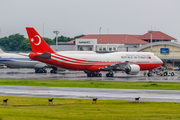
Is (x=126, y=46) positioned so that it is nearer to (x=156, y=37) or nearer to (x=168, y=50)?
(x=168, y=50)

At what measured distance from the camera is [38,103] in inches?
1008

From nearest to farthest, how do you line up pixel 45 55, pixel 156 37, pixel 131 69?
pixel 45 55
pixel 131 69
pixel 156 37

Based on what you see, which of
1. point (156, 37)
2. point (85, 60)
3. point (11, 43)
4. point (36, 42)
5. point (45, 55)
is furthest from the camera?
point (11, 43)

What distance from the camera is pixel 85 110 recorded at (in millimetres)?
22500

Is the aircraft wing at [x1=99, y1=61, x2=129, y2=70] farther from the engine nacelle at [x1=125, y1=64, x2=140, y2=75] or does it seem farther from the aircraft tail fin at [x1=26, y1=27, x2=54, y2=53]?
the aircraft tail fin at [x1=26, y1=27, x2=54, y2=53]

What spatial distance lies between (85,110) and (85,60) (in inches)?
1511

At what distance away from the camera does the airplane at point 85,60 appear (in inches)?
2299

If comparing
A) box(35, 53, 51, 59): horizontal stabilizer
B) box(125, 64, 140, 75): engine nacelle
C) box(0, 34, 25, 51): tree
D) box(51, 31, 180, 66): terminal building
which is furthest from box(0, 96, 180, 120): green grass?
box(0, 34, 25, 51): tree

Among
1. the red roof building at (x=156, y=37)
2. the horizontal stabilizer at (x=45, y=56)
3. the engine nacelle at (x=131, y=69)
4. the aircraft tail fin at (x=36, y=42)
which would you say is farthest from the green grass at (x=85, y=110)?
the red roof building at (x=156, y=37)

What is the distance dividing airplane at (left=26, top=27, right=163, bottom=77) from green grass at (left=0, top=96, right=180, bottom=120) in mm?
31041

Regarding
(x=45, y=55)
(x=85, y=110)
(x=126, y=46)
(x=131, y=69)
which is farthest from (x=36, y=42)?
(x=126, y=46)

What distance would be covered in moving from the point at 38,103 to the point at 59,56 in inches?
1311

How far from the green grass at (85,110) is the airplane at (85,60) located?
31.0 meters

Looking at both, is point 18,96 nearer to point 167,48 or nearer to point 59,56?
point 59,56
